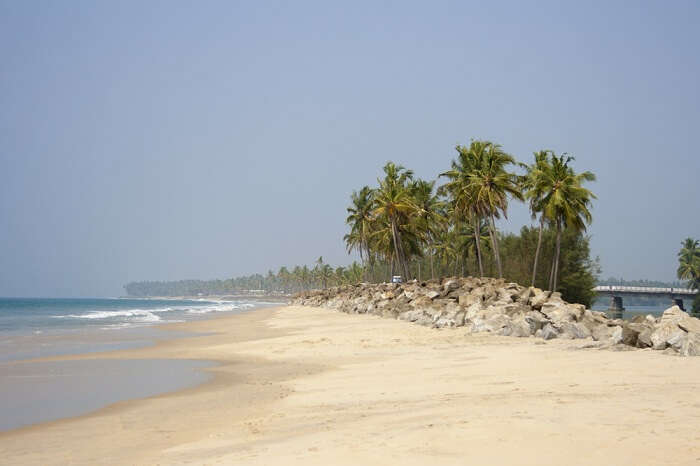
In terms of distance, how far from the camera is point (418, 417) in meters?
8.51

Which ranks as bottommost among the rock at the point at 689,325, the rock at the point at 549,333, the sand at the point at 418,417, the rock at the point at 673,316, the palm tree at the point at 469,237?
the sand at the point at 418,417

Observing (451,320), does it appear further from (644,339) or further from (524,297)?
(644,339)

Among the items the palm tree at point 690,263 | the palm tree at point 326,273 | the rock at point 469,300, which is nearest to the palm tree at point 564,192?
the rock at point 469,300

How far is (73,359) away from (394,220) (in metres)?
37.1

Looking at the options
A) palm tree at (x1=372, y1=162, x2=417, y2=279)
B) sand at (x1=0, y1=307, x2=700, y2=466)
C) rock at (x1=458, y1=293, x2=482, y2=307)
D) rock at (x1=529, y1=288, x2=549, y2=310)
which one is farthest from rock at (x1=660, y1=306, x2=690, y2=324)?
palm tree at (x1=372, y1=162, x2=417, y2=279)

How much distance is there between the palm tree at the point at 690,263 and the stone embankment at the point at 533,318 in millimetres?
77798

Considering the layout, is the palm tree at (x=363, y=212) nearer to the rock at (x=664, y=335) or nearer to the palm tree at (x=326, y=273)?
the rock at (x=664, y=335)

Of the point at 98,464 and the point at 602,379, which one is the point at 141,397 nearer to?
the point at 98,464

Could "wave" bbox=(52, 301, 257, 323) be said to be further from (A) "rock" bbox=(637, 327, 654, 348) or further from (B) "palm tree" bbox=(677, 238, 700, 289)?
(B) "palm tree" bbox=(677, 238, 700, 289)

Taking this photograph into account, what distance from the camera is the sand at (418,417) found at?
21.8 feet

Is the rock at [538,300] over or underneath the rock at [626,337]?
over

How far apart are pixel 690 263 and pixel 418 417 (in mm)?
109499

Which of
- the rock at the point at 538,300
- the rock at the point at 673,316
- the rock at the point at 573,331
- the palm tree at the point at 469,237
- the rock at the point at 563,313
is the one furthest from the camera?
the palm tree at the point at 469,237

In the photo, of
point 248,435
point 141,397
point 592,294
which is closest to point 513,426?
point 248,435
